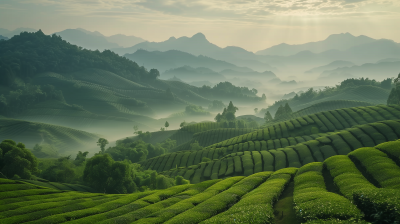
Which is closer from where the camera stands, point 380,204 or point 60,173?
point 380,204

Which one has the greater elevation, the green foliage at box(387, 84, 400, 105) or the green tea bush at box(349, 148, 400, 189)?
the green tea bush at box(349, 148, 400, 189)

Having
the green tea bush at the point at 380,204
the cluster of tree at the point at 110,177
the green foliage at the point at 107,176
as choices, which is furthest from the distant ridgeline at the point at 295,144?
the green tea bush at the point at 380,204

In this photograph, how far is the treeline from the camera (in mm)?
58000

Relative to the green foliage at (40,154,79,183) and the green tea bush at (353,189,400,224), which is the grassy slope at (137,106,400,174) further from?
the green tea bush at (353,189,400,224)

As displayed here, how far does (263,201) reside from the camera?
1144 inches

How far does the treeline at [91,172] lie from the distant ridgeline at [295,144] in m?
13.0

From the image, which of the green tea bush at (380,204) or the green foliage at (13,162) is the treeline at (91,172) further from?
the green tea bush at (380,204)

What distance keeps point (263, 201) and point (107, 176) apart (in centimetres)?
5021

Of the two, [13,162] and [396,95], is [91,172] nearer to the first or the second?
[13,162]

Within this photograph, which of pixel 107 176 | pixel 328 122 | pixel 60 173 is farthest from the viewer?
pixel 328 122

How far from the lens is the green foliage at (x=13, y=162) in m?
57.2

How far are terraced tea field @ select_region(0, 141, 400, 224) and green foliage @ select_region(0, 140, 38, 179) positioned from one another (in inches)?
610

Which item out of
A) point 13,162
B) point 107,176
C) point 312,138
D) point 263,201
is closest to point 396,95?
point 312,138

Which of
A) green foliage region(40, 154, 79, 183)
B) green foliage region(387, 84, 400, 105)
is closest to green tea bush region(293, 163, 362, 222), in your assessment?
green foliage region(40, 154, 79, 183)
